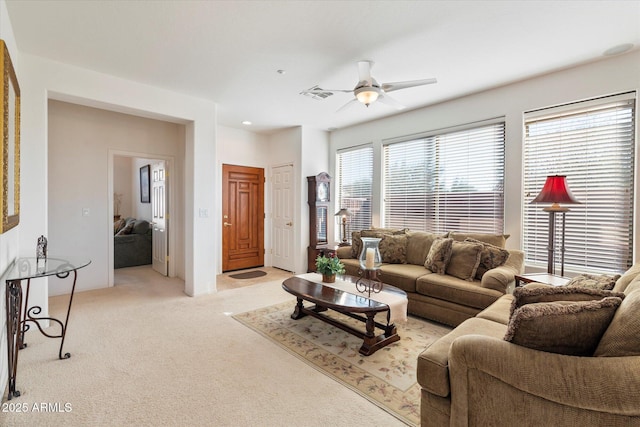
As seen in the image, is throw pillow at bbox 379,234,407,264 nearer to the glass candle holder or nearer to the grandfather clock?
the glass candle holder

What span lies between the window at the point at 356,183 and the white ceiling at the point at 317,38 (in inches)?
70.3

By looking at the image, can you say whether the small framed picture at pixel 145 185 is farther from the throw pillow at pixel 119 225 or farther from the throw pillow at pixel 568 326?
the throw pillow at pixel 568 326

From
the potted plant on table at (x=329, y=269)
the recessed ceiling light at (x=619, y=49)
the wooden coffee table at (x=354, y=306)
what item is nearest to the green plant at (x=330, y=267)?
the potted plant on table at (x=329, y=269)

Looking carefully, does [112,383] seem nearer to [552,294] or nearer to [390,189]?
[552,294]

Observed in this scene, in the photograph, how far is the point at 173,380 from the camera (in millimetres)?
2180

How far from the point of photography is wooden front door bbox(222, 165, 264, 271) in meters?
5.66

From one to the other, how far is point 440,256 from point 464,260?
0.88 ft

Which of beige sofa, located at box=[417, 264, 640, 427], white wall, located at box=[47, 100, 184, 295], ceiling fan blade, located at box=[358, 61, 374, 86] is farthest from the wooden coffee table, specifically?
white wall, located at box=[47, 100, 184, 295]

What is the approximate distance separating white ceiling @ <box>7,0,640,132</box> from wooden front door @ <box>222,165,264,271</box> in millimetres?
2201

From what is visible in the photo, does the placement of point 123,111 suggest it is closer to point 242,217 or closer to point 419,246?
point 242,217

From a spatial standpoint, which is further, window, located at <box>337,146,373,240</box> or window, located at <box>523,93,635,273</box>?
window, located at <box>337,146,373,240</box>

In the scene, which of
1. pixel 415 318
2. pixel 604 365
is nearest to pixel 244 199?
pixel 415 318

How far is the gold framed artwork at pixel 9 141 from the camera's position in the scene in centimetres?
179

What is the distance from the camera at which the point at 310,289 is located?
297 cm
